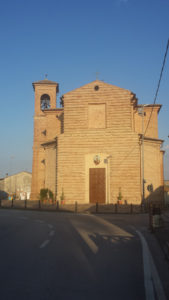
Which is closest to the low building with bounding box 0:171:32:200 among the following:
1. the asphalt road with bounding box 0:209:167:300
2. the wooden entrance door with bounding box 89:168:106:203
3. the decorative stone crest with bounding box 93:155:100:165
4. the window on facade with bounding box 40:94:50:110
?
the window on facade with bounding box 40:94:50:110

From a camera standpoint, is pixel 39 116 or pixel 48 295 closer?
pixel 48 295

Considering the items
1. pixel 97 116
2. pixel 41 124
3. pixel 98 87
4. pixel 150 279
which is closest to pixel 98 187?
pixel 97 116

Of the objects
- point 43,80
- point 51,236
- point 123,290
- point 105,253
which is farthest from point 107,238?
point 43,80

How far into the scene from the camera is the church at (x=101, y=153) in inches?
1288

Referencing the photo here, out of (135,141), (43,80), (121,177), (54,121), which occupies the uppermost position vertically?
(43,80)

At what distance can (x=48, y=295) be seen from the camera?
16.3ft

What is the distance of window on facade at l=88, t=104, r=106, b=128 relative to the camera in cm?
3469

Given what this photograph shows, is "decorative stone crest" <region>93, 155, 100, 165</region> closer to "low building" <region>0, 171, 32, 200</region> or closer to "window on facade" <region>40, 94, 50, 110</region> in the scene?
"window on facade" <region>40, 94, 50, 110</region>

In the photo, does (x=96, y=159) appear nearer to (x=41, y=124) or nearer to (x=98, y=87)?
(x=98, y=87)

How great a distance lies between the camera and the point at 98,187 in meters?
33.3

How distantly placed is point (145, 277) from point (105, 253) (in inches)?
96.2

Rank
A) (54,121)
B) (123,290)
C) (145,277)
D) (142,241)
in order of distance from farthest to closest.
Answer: (54,121) < (142,241) < (145,277) < (123,290)

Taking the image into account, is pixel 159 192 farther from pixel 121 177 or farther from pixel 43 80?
pixel 43 80

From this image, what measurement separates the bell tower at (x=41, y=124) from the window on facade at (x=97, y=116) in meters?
9.66
